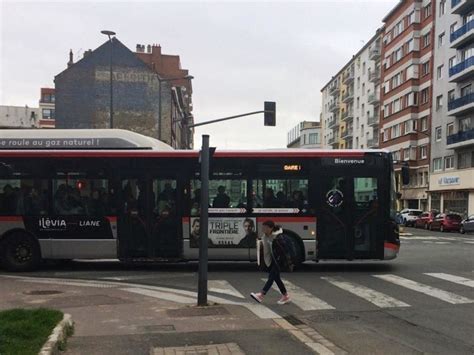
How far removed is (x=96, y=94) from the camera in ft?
164

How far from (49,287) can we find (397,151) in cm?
5912

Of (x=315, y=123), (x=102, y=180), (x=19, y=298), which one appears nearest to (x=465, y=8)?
(x=102, y=180)

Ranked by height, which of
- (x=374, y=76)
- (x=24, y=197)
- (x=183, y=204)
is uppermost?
(x=374, y=76)

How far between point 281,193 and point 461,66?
4252cm

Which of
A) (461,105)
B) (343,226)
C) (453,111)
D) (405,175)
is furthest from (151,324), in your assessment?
(453,111)

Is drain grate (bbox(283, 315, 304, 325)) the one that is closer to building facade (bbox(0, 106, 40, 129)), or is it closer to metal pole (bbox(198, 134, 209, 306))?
metal pole (bbox(198, 134, 209, 306))

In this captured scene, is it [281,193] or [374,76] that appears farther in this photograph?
[374,76]

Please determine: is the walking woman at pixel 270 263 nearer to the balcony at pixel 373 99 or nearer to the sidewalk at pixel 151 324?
the sidewalk at pixel 151 324

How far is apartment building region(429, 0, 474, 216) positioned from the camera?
157 feet

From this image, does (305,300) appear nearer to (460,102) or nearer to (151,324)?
(151,324)

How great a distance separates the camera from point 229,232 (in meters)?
12.8

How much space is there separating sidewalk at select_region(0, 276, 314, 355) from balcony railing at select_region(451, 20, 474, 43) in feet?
153

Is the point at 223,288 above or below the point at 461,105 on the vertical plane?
below

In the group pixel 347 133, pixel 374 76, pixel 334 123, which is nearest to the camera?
pixel 374 76
